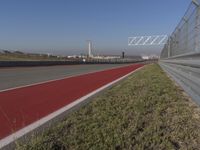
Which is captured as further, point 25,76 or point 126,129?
point 25,76

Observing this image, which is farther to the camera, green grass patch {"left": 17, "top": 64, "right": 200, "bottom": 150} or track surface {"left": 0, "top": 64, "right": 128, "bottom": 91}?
track surface {"left": 0, "top": 64, "right": 128, "bottom": 91}

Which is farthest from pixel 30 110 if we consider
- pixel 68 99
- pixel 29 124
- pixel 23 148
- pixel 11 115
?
pixel 23 148

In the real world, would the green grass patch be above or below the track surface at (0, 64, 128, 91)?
above

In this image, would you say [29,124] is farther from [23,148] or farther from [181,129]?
[181,129]

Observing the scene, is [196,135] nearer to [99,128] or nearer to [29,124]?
[99,128]

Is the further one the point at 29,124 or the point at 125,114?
the point at 125,114

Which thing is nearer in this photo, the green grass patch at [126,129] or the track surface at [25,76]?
the green grass patch at [126,129]

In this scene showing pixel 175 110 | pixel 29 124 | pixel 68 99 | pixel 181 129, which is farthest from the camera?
pixel 68 99

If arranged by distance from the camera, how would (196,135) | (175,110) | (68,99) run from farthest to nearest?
(68,99)
(175,110)
(196,135)

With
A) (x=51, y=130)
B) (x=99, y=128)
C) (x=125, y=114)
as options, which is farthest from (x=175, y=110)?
(x=51, y=130)

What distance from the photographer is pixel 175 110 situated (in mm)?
6973

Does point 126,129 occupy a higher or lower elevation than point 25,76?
higher

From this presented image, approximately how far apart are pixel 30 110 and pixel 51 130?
2.24 meters

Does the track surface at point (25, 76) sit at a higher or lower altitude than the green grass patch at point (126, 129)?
lower
